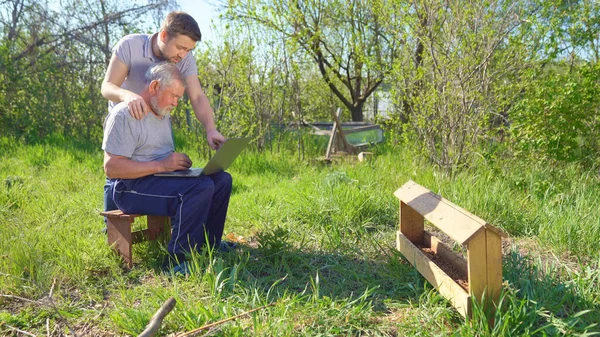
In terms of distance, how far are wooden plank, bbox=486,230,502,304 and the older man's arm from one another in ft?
6.34

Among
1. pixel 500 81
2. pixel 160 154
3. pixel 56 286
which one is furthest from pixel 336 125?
pixel 56 286

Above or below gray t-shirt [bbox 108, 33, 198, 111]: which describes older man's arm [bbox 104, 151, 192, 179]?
below

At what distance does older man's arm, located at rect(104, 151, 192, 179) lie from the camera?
3.25 metres

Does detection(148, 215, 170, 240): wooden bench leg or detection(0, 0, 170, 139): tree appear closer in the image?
detection(148, 215, 170, 240): wooden bench leg

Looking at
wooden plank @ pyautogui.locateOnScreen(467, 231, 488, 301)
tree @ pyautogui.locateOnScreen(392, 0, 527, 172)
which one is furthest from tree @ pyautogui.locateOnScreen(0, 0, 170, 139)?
wooden plank @ pyautogui.locateOnScreen(467, 231, 488, 301)

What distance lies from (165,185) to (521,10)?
4430 millimetres

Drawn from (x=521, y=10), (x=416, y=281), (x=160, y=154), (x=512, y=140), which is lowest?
(x=416, y=281)

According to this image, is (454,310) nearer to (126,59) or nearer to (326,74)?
(126,59)

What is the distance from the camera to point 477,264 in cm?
249

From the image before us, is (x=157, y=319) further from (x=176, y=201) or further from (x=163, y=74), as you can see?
→ (x=163, y=74)

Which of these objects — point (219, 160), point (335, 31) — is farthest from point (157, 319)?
point (335, 31)

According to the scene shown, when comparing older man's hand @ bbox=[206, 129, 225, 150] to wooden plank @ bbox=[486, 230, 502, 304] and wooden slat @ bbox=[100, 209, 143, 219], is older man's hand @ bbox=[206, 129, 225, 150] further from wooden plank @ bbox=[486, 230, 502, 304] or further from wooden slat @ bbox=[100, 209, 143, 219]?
wooden plank @ bbox=[486, 230, 502, 304]

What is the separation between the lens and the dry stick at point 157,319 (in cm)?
236

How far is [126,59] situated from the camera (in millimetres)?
3527
